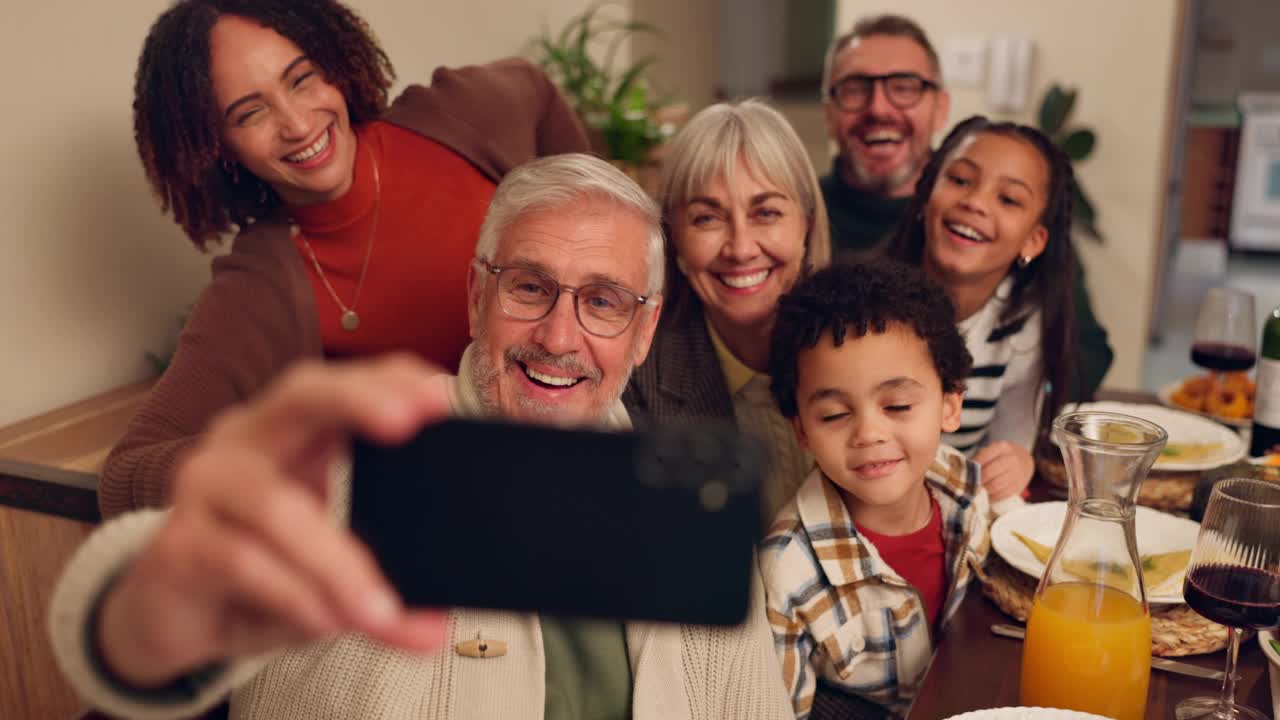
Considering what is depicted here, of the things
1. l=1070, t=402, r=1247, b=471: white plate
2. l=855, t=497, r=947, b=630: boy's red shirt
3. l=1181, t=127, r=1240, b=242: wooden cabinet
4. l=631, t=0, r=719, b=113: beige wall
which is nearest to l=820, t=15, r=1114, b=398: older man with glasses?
l=1070, t=402, r=1247, b=471: white plate

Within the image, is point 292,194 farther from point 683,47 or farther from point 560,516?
point 683,47

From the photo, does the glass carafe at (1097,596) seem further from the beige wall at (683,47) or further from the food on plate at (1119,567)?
the beige wall at (683,47)

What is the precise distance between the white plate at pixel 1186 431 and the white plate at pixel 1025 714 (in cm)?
71

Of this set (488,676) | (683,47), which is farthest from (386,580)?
(683,47)

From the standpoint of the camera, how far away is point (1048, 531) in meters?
1.45

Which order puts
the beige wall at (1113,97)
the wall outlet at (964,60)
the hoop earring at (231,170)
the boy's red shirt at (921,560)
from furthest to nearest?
the wall outlet at (964,60)
the beige wall at (1113,97)
the hoop earring at (231,170)
the boy's red shirt at (921,560)

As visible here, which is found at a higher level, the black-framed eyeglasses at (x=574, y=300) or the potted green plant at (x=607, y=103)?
the potted green plant at (x=607, y=103)

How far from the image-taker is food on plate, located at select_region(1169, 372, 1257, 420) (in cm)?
191

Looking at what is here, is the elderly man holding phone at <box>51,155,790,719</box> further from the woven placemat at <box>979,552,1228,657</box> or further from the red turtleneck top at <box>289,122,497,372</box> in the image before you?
the red turtleneck top at <box>289,122,497,372</box>

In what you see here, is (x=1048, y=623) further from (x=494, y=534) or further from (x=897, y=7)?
(x=897, y=7)

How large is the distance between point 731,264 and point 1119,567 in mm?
766

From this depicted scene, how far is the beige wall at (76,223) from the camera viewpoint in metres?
1.78

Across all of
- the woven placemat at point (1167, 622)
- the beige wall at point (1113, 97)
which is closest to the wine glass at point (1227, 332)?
the woven placemat at point (1167, 622)

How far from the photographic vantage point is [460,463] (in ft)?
1.54
